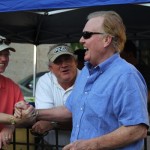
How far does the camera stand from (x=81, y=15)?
19.0 ft

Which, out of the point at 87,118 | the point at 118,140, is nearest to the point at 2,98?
the point at 87,118

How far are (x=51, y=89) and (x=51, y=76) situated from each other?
20 centimetres

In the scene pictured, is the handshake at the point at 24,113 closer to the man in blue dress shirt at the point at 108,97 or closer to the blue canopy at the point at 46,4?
the man in blue dress shirt at the point at 108,97

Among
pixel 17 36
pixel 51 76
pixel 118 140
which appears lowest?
pixel 118 140

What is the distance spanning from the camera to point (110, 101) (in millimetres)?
2408

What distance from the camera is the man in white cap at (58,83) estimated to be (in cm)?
370

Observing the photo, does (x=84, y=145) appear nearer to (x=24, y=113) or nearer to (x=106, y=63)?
(x=106, y=63)

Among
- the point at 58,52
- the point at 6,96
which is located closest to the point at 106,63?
the point at 6,96

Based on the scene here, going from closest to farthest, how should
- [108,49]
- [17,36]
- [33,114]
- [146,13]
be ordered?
[108,49] → [33,114] → [146,13] → [17,36]

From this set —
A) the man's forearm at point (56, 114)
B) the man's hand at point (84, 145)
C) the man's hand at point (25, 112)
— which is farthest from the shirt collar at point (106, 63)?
the man's hand at point (25, 112)

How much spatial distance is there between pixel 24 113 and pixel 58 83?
33.7 inches

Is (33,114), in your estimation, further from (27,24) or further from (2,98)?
(27,24)

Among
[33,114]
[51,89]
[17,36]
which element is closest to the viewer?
[33,114]

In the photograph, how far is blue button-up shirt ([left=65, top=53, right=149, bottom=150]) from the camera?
2.36 metres
